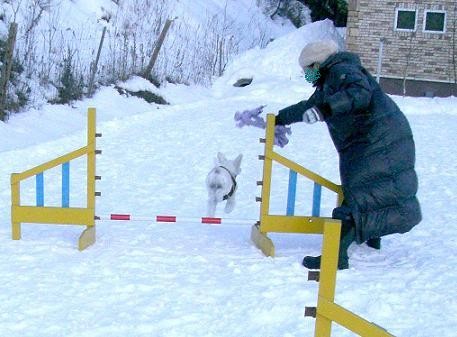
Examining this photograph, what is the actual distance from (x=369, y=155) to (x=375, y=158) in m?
0.05

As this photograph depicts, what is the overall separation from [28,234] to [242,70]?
1313 centimetres

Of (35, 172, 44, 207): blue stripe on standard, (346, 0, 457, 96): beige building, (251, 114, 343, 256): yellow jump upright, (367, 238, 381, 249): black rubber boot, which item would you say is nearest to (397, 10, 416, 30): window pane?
(346, 0, 457, 96): beige building

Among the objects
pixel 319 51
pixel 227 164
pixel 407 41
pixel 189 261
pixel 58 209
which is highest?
pixel 407 41

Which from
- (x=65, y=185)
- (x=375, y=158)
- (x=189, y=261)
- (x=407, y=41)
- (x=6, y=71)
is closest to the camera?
(x=375, y=158)

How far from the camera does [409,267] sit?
179 inches

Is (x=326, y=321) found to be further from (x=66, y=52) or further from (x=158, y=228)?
(x=66, y=52)

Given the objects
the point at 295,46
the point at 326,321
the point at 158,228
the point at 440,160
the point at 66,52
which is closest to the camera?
the point at 326,321

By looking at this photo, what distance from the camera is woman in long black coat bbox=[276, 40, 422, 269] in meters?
4.35

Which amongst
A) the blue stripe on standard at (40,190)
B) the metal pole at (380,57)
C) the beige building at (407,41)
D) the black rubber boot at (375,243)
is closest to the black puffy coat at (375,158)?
the black rubber boot at (375,243)

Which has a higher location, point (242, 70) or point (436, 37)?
point (436, 37)

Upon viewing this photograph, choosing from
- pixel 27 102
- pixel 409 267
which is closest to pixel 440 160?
pixel 409 267

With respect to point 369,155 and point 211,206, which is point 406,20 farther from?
point 369,155

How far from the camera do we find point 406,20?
57.1 feet

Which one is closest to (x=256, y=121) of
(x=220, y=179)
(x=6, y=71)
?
(x=220, y=179)
